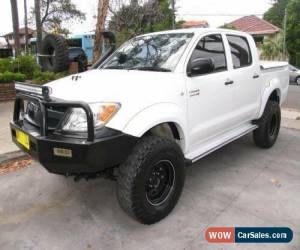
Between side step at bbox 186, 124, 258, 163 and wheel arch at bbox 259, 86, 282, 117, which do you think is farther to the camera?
wheel arch at bbox 259, 86, 282, 117

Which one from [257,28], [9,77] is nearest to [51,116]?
[9,77]

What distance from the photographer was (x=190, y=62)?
11.9 ft

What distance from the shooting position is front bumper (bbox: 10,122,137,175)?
2.68 meters

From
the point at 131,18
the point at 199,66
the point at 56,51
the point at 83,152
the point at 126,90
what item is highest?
the point at 131,18

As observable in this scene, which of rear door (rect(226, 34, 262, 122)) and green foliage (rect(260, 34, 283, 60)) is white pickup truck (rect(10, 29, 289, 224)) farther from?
green foliage (rect(260, 34, 283, 60))

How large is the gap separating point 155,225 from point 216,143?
4.67ft

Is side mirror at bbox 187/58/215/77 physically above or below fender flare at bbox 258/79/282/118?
above

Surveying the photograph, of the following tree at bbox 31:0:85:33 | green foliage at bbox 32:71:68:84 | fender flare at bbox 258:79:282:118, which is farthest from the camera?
tree at bbox 31:0:85:33

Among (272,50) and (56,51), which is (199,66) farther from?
(272,50)

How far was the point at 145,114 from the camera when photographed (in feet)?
9.68

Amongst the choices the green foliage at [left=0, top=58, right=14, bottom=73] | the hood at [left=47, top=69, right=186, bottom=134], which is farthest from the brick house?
the hood at [left=47, top=69, right=186, bottom=134]

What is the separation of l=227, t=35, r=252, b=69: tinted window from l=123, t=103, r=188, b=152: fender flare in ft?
4.97

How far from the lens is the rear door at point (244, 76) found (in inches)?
174

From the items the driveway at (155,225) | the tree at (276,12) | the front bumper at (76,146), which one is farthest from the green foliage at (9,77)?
the tree at (276,12)
